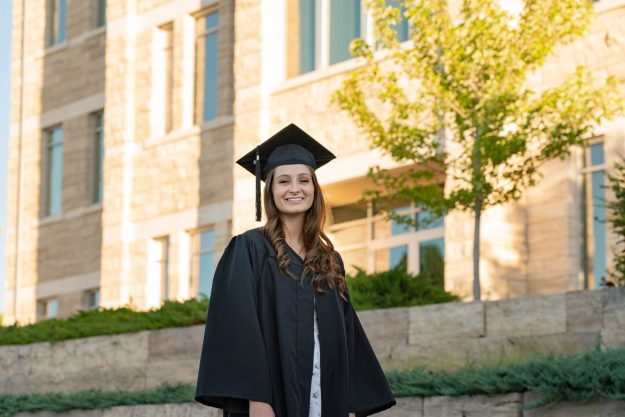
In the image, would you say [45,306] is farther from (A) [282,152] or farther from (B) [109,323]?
(A) [282,152]

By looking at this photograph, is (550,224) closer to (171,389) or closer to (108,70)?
(171,389)

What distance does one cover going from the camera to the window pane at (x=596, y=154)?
1705 centimetres

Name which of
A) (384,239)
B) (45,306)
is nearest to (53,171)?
(45,306)

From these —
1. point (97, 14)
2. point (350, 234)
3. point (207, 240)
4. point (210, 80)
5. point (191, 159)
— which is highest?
point (97, 14)

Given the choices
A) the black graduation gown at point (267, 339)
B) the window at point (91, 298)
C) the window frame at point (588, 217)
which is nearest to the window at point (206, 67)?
the window at point (91, 298)

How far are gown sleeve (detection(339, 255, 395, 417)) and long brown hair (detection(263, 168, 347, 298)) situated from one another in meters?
0.11

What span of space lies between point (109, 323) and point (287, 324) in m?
10.2

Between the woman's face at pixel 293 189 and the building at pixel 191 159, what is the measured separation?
1063 cm

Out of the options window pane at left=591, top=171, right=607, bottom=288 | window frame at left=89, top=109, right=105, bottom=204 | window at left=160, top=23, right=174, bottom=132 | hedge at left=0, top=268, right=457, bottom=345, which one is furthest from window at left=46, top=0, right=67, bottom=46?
window pane at left=591, top=171, right=607, bottom=288

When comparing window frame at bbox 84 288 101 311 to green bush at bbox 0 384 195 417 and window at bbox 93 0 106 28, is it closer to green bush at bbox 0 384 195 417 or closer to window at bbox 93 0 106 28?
window at bbox 93 0 106 28

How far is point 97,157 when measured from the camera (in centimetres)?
2612

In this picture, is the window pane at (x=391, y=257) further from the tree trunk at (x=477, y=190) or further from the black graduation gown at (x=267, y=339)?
the black graduation gown at (x=267, y=339)

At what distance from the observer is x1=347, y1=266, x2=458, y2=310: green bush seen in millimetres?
14984

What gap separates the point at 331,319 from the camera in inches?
233
